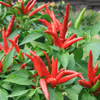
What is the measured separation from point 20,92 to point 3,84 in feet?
0.34

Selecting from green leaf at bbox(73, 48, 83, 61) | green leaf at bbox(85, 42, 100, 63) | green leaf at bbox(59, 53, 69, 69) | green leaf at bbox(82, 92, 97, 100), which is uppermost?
green leaf at bbox(85, 42, 100, 63)

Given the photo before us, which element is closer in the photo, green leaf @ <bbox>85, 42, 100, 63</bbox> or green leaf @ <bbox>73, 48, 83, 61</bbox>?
green leaf @ <bbox>85, 42, 100, 63</bbox>

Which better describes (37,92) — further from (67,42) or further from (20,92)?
(67,42)

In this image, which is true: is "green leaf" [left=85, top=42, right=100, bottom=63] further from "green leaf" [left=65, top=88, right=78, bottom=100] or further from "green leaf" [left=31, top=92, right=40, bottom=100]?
"green leaf" [left=31, top=92, right=40, bottom=100]

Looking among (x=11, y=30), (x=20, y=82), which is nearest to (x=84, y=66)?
(x=20, y=82)

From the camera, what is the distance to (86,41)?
2.79 feet

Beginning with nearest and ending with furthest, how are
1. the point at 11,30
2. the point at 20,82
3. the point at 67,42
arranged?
the point at 20,82 → the point at 67,42 → the point at 11,30

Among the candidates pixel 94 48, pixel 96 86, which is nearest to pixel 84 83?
pixel 96 86

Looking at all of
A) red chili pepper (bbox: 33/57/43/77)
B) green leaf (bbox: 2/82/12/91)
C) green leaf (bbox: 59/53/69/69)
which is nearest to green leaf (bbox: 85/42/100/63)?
green leaf (bbox: 59/53/69/69)

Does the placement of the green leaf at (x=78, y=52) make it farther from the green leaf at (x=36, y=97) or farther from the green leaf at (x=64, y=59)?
the green leaf at (x=36, y=97)

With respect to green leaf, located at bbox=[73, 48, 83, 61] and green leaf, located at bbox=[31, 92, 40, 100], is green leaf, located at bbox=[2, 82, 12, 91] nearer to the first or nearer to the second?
green leaf, located at bbox=[31, 92, 40, 100]

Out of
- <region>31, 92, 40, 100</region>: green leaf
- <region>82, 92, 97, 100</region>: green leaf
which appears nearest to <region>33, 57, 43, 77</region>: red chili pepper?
<region>31, 92, 40, 100</region>: green leaf

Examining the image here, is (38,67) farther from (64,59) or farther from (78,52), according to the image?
(78,52)

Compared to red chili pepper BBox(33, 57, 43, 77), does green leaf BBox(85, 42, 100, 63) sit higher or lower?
higher
